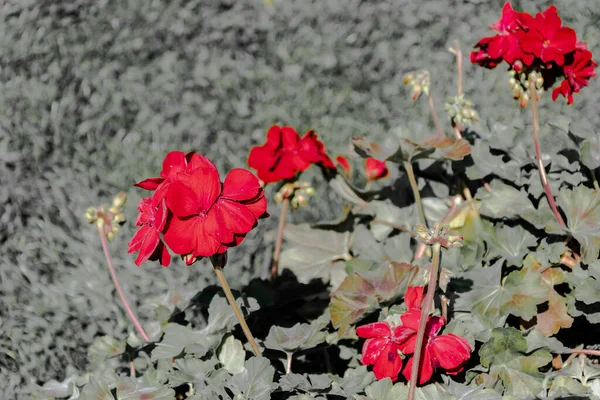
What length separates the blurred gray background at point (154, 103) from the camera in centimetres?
223

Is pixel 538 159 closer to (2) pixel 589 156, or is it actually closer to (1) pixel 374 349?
(2) pixel 589 156

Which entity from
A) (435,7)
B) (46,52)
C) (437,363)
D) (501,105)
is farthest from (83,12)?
(437,363)

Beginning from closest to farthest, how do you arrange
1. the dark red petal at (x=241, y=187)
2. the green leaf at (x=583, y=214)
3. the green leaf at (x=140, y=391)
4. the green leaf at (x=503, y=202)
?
the dark red petal at (x=241, y=187) < the green leaf at (x=140, y=391) < the green leaf at (x=583, y=214) < the green leaf at (x=503, y=202)

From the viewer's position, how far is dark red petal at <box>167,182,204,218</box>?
3.78 ft

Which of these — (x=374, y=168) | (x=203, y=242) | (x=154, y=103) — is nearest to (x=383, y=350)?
(x=203, y=242)

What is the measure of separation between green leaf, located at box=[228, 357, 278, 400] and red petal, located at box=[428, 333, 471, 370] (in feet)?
0.86

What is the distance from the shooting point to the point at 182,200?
116 cm

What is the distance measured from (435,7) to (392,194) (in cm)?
148

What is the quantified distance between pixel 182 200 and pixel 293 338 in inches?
14.3

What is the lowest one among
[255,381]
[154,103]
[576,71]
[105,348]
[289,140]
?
[154,103]

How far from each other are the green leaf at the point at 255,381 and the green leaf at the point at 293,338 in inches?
3.1

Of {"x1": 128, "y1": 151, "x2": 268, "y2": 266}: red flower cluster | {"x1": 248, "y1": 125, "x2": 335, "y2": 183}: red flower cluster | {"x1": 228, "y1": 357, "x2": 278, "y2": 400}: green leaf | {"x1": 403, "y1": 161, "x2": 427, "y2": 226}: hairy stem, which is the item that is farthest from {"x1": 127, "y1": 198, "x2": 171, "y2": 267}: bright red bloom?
{"x1": 403, "y1": 161, "x2": 427, "y2": 226}: hairy stem

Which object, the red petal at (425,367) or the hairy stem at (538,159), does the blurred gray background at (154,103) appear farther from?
the red petal at (425,367)

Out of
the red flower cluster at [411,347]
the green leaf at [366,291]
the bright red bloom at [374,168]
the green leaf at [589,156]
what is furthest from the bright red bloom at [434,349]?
the bright red bloom at [374,168]
